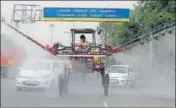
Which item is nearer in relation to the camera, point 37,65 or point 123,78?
point 37,65

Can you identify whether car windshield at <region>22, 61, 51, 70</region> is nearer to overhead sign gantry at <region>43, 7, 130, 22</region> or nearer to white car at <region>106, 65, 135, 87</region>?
overhead sign gantry at <region>43, 7, 130, 22</region>

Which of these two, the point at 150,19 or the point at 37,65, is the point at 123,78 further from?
the point at 37,65

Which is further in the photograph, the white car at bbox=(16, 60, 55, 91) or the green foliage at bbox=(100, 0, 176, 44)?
the green foliage at bbox=(100, 0, 176, 44)

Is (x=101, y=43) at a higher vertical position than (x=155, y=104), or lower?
higher

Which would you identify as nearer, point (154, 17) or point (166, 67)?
point (154, 17)

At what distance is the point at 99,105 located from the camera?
19.4 metres

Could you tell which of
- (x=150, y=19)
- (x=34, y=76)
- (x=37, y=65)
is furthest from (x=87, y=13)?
(x=34, y=76)

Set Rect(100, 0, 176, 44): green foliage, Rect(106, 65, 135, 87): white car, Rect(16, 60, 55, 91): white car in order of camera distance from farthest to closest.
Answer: Rect(106, 65, 135, 87): white car → Rect(100, 0, 176, 44): green foliage → Rect(16, 60, 55, 91): white car

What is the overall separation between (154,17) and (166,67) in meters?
16.6

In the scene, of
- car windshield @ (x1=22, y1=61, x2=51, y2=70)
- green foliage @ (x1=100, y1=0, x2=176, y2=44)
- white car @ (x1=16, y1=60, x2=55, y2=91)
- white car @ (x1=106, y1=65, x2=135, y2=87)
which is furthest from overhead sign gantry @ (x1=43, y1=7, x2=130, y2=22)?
white car @ (x1=16, y1=60, x2=55, y2=91)

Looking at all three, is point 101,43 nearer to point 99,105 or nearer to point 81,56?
point 81,56

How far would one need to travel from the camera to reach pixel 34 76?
85.8 ft

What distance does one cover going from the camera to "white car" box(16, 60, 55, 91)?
25953 mm

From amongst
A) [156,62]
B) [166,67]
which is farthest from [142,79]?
[166,67]
